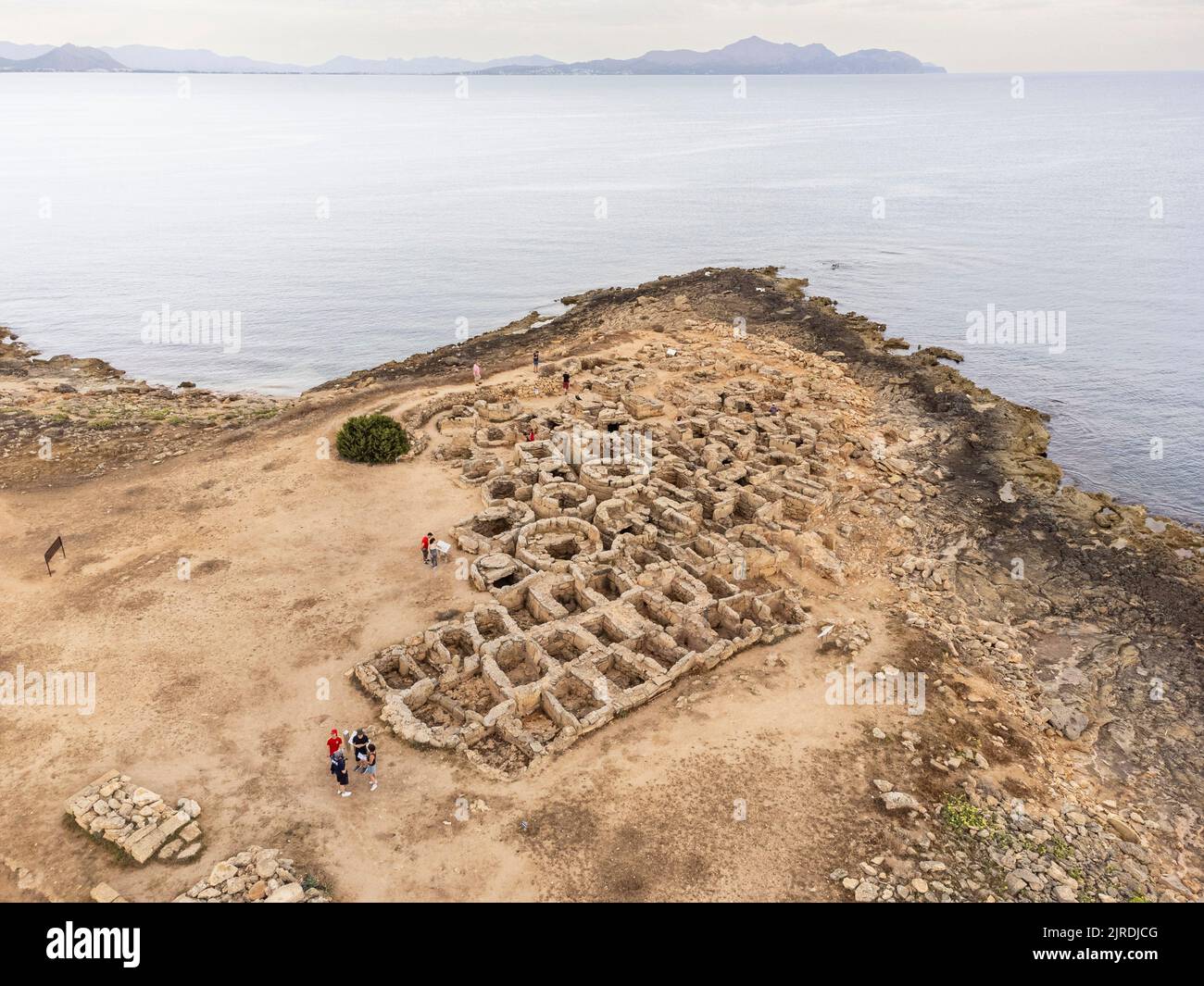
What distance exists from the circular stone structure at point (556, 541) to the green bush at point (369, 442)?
944cm

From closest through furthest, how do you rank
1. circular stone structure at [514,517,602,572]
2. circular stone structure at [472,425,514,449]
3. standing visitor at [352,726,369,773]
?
standing visitor at [352,726,369,773], circular stone structure at [514,517,602,572], circular stone structure at [472,425,514,449]

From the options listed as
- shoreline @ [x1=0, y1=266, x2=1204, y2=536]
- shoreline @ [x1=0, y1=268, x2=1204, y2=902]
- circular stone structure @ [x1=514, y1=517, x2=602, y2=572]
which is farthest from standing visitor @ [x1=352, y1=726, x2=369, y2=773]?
shoreline @ [x1=0, y1=266, x2=1204, y2=536]

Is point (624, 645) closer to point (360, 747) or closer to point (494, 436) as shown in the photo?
point (360, 747)

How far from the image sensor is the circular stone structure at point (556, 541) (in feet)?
86.6

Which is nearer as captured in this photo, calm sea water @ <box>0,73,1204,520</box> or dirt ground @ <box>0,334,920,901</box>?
dirt ground @ <box>0,334,920,901</box>

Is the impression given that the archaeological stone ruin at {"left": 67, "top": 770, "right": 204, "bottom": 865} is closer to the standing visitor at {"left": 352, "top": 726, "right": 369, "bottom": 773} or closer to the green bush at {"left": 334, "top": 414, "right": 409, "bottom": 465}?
the standing visitor at {"left": 352, "top": 726, "right": 369, "bottom": 773}

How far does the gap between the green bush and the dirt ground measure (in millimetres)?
5407

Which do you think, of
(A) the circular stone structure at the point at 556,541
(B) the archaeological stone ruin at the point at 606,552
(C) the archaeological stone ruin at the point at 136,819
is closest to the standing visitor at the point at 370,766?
(B) the archaeological stone ruin at the point at 606,552

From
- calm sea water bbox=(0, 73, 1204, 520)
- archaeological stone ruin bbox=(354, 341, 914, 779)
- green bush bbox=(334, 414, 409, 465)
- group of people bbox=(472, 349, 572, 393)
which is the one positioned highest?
calm sea water bbox=(0, 73, 1204, 520)

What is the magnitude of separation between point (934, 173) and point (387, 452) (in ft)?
468

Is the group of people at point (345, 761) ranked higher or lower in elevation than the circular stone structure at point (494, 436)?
lower

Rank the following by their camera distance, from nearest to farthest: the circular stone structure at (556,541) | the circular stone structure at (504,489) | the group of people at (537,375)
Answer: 1. the circular stone structure at (556,541)
2. the circular stone structure at (504,489)
3. the group of people at (537,375)

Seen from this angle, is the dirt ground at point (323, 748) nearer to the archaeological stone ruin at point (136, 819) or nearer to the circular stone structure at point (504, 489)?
the archaeological stone ruin at point (136, 819)

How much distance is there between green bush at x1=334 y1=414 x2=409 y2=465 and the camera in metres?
33.5
